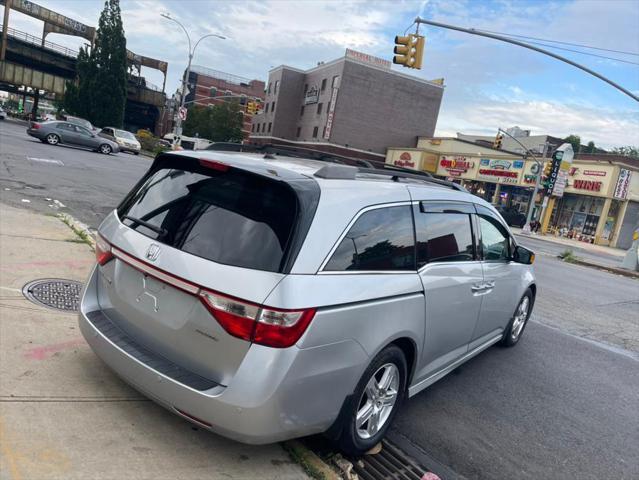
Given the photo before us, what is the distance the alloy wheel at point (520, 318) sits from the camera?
595cm

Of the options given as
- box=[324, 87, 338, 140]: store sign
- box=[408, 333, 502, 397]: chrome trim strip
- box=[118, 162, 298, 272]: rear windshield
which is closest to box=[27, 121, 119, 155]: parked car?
box=[118, 162, 298, 272]: rear windshield

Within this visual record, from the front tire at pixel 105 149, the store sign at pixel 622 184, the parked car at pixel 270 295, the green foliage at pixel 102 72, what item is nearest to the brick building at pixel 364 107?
the green foliage at pixel 102 72

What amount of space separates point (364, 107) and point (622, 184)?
30.6 m

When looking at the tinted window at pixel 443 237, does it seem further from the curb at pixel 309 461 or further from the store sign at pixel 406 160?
the store sign at pixel 406 160

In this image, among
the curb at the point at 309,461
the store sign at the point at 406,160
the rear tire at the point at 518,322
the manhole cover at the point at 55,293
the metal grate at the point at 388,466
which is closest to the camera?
the curb at the point at 309,461

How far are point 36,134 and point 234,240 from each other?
2662cm

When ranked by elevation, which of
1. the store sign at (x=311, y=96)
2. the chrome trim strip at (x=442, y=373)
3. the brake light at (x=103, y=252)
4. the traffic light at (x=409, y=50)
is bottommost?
the chrome trim strip at (x=442, y=373)

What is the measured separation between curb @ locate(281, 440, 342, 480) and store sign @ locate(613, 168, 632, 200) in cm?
4025

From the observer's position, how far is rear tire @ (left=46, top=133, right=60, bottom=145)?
2547cm

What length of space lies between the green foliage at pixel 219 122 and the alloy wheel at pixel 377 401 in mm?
70620

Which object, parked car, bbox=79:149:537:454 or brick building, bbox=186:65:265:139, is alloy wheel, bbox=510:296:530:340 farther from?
brick building, bbox=186:65:265:139

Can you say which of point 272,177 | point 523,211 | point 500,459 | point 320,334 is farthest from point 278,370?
point 523,211

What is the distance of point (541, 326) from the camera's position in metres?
7.38

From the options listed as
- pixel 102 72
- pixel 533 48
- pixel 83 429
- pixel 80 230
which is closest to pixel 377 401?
pixel 83 429
